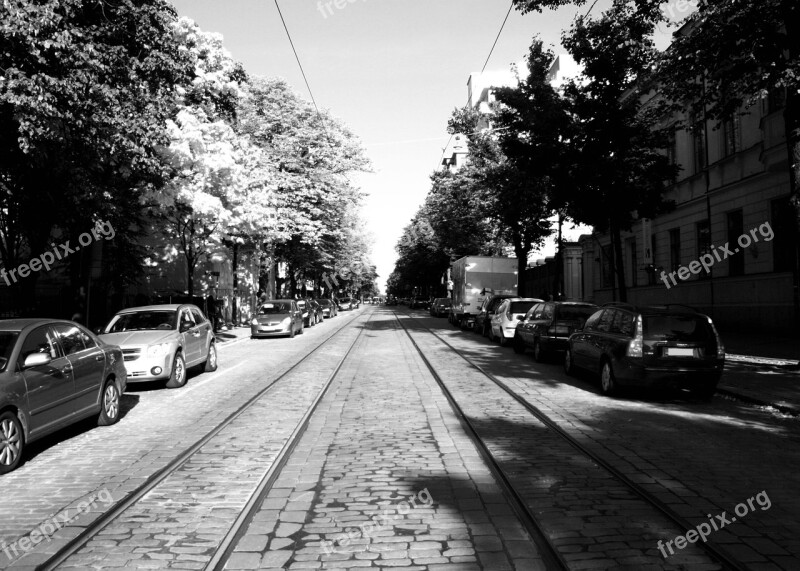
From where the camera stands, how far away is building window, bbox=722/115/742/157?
23.0 m

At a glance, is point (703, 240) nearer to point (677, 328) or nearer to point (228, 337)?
point (677, 328)

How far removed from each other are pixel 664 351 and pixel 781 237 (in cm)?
1276

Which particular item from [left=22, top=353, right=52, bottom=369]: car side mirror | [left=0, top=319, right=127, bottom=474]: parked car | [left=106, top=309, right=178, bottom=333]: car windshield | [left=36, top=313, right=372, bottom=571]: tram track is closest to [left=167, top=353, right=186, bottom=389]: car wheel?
[left=106, top=309, right=178, bottom=333]: car windshield

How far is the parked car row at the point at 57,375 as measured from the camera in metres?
6.55

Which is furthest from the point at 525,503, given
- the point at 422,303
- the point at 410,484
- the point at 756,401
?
→ the point at 422,303

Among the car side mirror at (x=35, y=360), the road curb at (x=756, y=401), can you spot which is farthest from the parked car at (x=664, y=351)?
the car side mirror at (x=35, y=360)

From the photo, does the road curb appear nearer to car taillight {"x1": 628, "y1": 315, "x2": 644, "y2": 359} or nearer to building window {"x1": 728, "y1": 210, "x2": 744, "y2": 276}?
car taillight {"x1": 628, "y1": 315, "x2": 644, "y2": 359}

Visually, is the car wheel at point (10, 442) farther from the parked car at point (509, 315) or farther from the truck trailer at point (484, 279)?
the truck trailer at point (484, 279)

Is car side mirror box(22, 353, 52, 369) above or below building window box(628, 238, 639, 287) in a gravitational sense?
below

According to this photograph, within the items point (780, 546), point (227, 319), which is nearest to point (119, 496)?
point (780, 546)

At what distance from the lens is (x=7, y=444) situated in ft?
21.0

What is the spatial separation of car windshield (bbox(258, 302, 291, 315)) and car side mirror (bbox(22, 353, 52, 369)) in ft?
68.9

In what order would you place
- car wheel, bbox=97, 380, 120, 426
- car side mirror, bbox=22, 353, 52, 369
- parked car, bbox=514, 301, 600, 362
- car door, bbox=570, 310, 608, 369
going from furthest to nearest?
1. parked car, bbox=514, 301, 600, 362
2. car door, bbox=570, 310, 608, 369
3. car wheel, bbox=97, 380, 120, 426
4. car side mirror, bbox=22, 353, 52, 369

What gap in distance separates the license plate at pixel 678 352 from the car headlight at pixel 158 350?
26.8 ft
